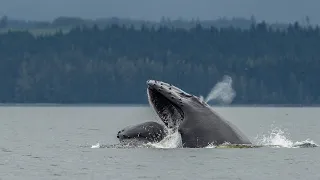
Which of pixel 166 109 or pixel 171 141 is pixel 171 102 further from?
pixel 171 141

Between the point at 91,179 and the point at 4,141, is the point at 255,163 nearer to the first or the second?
the point at 91,179

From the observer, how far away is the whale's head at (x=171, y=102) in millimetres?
31938

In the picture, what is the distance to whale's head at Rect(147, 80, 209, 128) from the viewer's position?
105ft

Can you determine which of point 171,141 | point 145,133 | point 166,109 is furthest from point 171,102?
point 145,133

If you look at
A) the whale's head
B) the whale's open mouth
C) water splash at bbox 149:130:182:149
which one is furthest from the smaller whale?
the whale's head

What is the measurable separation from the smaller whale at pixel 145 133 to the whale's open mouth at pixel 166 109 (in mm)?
1911

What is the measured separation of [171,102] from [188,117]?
682mm

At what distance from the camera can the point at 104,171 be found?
103ft

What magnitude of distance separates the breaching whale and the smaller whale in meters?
2.24

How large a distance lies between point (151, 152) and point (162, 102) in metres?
3.07

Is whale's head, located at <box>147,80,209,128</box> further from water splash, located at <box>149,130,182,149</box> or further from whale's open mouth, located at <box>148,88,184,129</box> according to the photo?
water splash, located at <box>149,130,182,149</box>

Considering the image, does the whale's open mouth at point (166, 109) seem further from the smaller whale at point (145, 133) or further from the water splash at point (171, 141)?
the smaller whale at point (145, 133)

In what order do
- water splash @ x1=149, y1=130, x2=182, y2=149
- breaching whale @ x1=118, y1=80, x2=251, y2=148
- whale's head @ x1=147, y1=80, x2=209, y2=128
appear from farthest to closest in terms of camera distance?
1. water splash @ x1=149, y1=130, x2=182, y2=149
2. breaching whale @ x1=118, y1=80, x2=251, y2=148
3. whale's head @ x1=147, y1=80, x2=209, y2=128

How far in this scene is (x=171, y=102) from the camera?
1264 inches
